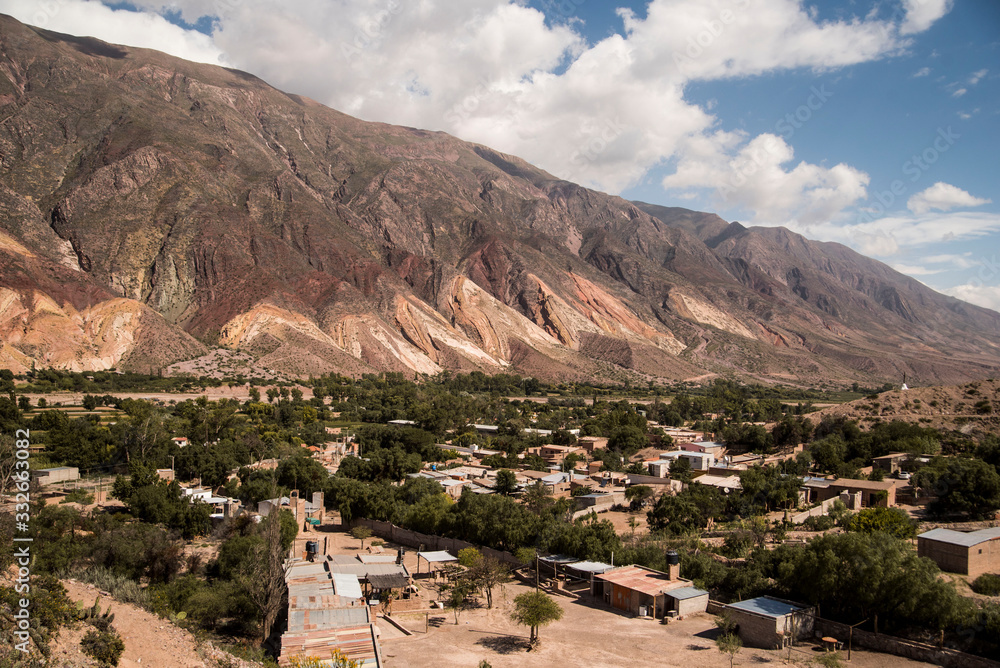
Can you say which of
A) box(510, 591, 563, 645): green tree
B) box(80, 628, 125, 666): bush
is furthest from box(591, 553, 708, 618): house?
box(80, 628, 125, 666): bush

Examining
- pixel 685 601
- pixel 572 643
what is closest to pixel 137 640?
pixel 572 643

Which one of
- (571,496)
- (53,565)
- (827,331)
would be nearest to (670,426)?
(571,496)

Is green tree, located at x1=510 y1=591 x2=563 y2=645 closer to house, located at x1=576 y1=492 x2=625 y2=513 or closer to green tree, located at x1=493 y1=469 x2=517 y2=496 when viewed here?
house, located at x1=576 y1=492 x2=625 y2=513

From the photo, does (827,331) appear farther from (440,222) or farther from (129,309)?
(129,309)

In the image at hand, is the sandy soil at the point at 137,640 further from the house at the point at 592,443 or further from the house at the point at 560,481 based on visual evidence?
the house at the point at 592,443

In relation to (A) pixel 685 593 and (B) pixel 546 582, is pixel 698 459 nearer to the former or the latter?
(B) pixel 546 582

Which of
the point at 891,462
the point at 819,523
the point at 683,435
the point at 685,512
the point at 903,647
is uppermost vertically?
the point at 891,462
